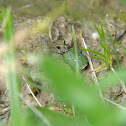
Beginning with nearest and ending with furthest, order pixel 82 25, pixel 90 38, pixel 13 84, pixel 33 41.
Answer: pixel 13 84
pixel 33 41
pixel 90 38
pixel 82 25

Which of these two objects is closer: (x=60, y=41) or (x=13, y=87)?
(x=13, y=87)

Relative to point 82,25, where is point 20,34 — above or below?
above

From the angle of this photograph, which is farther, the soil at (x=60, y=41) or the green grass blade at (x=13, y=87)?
the soil at (x=60, y=41)

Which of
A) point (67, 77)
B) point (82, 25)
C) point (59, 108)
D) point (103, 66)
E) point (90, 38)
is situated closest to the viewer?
point (67, 77)

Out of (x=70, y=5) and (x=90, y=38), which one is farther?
(x=70, y=5)

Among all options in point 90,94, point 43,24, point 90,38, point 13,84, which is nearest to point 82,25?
point 90,38

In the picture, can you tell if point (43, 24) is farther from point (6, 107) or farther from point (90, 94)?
point (90, 94)

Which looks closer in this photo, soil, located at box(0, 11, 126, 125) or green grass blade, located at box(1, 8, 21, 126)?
green grass blade, located at box(1, 8, 21, 126)

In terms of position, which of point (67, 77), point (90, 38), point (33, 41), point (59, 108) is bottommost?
point (59, 108)
